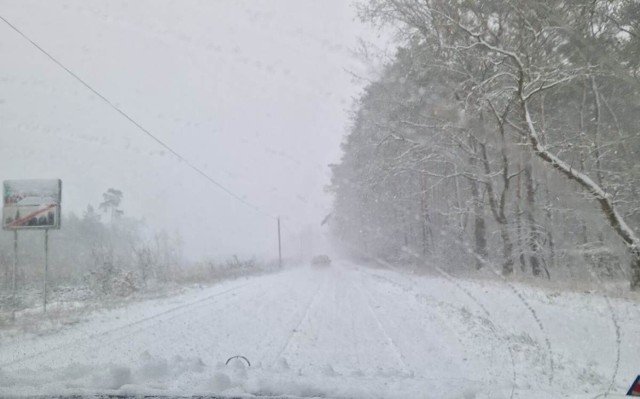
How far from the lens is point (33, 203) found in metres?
13.2

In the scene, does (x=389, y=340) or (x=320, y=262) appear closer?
(x=389, y=340)

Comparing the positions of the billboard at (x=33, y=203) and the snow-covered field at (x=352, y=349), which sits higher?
the billboard at (x=33, y=203)

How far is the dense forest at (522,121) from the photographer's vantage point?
13375 mm

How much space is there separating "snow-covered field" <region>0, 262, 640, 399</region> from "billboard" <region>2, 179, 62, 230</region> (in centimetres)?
298

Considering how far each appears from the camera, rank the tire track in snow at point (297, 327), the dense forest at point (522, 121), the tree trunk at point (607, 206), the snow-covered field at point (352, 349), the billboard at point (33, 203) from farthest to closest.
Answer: the dense forest at point (522, 121) < the billboard at point (33, 203) < the tree trunk at point (607, 206) < the tire track in snow at point (297, 327) < the snow-covered field at point (352, 349)

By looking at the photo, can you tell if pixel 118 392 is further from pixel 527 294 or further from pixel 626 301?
pixel 527 294

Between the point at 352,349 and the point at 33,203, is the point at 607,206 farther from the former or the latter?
the point at 33,203

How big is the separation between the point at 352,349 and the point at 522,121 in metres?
8.25

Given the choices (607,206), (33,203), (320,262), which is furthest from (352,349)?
(320,262)

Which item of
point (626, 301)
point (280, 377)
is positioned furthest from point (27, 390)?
point (626, 301)

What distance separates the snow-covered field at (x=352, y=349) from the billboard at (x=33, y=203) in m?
2.98

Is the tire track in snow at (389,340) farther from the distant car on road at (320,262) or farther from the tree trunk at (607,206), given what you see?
the distant car on road at (320,262)

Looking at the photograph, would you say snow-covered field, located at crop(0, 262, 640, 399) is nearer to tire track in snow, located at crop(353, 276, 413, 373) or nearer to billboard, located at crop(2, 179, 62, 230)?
tire track in snow, located at crop(353, 276, 413, 373)

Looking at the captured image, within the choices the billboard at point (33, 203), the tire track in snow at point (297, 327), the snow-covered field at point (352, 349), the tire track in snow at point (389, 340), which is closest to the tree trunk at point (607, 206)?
the snow-covered field at point (352, 349)
